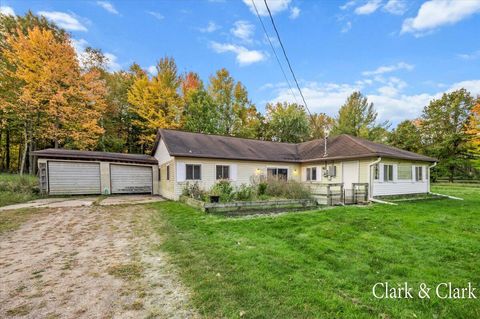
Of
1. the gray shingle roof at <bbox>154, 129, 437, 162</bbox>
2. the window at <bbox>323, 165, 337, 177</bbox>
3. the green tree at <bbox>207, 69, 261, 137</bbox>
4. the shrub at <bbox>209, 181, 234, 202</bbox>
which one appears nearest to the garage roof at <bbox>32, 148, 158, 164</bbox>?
the gray shingle roof at <bbox>154, 129, 437, 162</bbox>

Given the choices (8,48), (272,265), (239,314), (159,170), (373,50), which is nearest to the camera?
(239,314)

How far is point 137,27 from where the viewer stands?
13.6 meters

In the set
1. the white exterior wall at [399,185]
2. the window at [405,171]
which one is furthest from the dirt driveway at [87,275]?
the window at [405,171]

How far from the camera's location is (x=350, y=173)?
1307 cm

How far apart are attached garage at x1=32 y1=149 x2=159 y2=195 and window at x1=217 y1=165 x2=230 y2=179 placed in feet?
17.4

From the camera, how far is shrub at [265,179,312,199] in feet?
37.2

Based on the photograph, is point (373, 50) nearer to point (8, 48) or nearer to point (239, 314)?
point (239, 314)

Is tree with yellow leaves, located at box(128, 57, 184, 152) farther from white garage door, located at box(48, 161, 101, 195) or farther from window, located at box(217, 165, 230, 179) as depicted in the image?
window, located at box(217, 165, 230, 179)

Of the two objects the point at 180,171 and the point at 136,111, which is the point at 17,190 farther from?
the point at 136,111

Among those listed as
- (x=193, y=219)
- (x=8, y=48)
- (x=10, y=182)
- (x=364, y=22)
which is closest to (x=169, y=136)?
(x=193, y=219)

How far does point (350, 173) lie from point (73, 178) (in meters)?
16.3

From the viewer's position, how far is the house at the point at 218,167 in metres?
12.4

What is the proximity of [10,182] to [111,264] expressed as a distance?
13.3 metres

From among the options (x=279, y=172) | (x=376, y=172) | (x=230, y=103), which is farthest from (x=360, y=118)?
(x=376, y=172)
